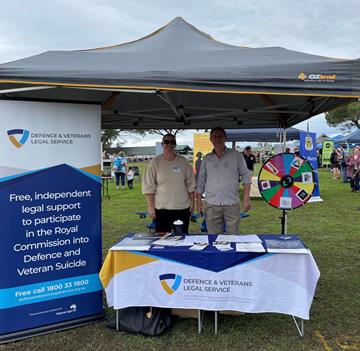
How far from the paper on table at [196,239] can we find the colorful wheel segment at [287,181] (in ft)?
2.56

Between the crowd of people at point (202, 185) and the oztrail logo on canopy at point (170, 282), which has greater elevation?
the crowd of people at point (202, 185)

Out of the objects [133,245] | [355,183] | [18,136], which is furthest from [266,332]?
[355,183]

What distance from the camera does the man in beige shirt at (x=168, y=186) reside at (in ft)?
12.5

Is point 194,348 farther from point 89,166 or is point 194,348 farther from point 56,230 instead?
point 89,166

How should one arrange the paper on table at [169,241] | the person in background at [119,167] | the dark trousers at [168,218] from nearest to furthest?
the paper on table at [169,241]
the dark trousers at [168,218]
the person in background at [119,167]

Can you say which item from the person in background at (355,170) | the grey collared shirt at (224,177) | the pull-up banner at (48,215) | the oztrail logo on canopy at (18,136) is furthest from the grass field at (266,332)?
the person in background at (355,170)

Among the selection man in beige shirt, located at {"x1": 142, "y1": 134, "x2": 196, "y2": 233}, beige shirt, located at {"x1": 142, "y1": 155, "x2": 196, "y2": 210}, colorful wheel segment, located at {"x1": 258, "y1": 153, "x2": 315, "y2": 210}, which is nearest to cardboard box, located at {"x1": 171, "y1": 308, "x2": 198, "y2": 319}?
man in beige shirt, located at {"x1": 142, "y1": 134, "x2": 196, "y2": 233}

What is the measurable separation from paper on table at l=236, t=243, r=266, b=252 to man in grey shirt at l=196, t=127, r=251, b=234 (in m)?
0.82

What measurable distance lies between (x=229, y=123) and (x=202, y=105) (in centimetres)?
98

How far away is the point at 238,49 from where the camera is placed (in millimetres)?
3129

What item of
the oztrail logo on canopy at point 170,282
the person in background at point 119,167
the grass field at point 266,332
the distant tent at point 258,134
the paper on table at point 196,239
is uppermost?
the distant tent at point 258,134

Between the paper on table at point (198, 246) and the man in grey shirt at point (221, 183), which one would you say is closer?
the paper on table at point (198, 246)

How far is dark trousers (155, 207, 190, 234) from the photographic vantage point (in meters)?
3.87

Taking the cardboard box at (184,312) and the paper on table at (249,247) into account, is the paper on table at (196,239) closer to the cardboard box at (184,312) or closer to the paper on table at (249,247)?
the paper on table at (249,247)
